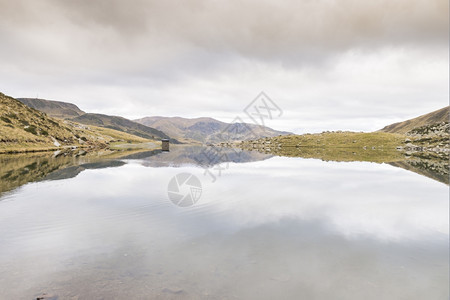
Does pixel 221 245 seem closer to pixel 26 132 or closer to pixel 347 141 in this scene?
pixel 26 132

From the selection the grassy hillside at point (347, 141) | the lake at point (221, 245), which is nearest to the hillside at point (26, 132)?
the lake at point (221, 245)

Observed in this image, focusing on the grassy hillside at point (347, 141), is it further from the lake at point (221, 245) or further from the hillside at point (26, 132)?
the lake at point (221, 245)

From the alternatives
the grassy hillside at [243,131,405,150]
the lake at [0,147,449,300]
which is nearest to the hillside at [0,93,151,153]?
the lake at [0,147,449,300]

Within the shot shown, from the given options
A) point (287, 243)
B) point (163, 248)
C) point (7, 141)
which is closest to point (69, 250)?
point (163, 248)

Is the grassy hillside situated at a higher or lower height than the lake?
higher

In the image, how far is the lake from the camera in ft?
32.2

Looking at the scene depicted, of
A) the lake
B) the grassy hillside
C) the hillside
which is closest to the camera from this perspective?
the lake

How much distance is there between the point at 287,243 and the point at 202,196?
1256 centimetres

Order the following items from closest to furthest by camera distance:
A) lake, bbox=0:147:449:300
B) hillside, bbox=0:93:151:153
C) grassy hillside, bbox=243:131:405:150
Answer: lake, bbox=0:147:449:300 → hillside, bbox=0:93:151:153 → grassy hillside, bbox=243:131:405:150

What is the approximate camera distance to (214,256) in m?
Result: 12.4

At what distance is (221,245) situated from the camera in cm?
1369

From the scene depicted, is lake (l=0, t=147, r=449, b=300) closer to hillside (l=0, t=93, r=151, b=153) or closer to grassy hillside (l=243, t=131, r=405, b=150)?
hillside (l=0, t=93, r=151, b=153)

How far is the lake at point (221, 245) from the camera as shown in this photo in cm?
981

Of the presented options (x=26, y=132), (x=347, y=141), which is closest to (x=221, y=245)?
(x=26, y=132)
